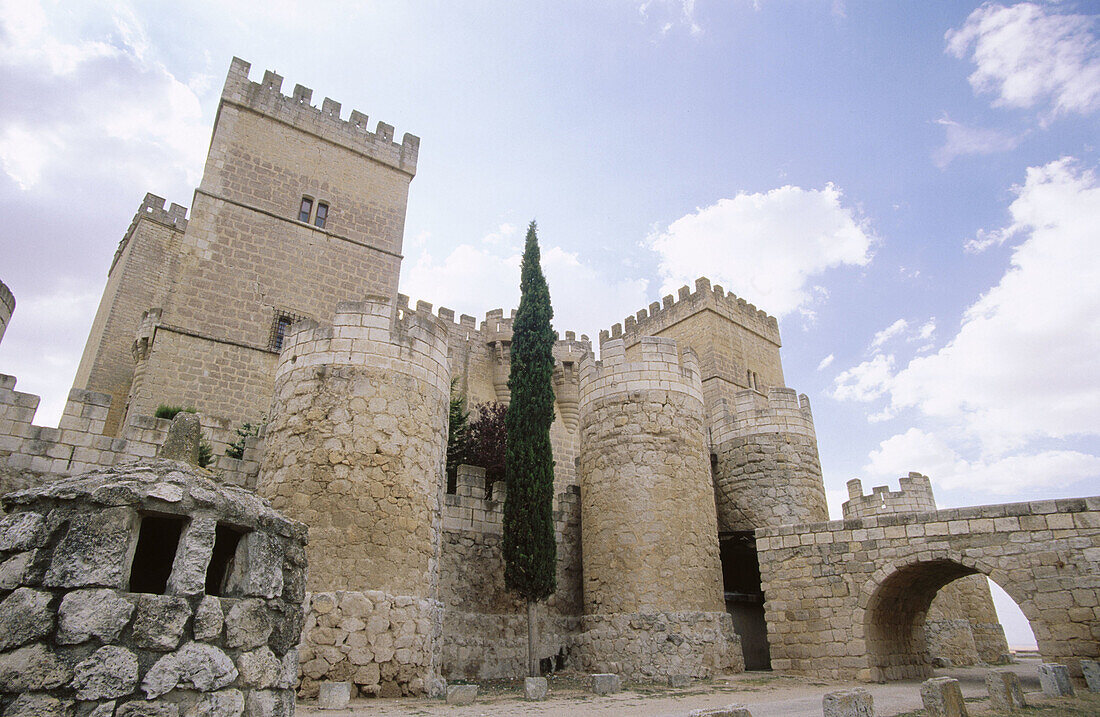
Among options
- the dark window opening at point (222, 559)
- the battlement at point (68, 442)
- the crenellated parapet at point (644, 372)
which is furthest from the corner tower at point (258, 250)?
the dark window opening at point (222, 559)

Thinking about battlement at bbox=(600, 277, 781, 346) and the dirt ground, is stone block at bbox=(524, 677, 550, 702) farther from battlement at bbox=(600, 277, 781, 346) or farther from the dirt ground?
battlement at bbox=(600, 277, 781, 346)

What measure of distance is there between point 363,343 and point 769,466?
10.2 meters

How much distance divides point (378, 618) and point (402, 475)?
186 cm

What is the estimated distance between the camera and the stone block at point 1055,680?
8130 millimetres

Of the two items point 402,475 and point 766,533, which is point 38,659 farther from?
point 766,533

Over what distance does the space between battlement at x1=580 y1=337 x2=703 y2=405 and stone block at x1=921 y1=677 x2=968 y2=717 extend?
7.17 metres

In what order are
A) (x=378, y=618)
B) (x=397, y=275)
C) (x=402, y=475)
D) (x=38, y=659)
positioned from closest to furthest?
(x=38, y=659)
(x=378, y=618)
(x=402, y=475)
(x=397, y=275)

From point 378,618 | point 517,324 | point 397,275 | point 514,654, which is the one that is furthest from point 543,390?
point 397,275

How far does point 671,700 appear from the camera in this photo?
8.24 metres

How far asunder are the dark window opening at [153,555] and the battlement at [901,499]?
56.6 ft

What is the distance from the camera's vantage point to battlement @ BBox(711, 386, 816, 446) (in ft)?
51.3

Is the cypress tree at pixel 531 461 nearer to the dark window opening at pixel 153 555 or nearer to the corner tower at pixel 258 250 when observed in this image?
the corner tower at pixel 258 250

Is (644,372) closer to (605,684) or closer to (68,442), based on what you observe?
(605,684)

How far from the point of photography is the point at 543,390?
12695 mm
